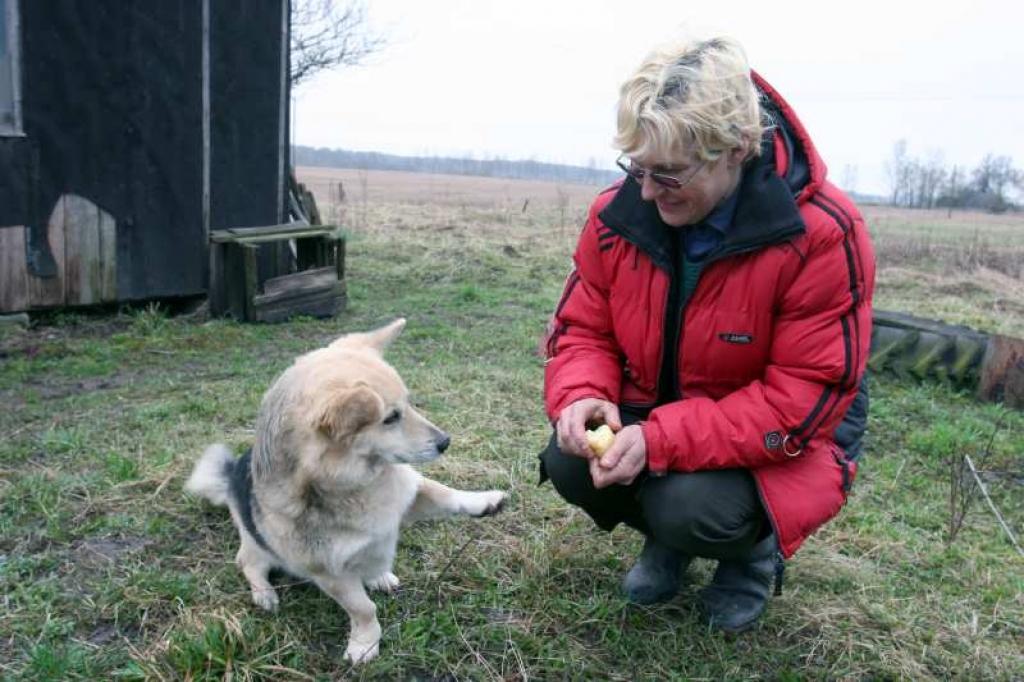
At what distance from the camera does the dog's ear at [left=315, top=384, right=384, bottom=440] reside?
2473 millimetres

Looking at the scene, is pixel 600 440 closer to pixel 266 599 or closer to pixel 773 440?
pixel 773 440

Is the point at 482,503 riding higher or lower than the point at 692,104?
lower

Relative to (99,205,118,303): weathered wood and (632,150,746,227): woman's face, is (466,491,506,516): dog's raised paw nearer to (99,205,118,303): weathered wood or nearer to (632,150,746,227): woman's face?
(632,150,746,227): woman's face

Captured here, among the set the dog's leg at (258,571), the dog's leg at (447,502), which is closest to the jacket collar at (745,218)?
the dog's leg at (447,502)

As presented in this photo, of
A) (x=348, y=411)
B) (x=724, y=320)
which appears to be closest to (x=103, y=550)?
(x=348, y=411)

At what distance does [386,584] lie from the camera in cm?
305

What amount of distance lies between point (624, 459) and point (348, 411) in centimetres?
89

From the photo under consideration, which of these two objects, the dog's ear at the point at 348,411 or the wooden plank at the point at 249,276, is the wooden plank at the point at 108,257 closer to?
the wooden plank at the point at 249,276

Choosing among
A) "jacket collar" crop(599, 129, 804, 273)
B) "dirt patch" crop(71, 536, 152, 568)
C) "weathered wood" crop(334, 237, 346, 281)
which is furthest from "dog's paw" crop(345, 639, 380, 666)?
"weathered wood" crop(334, 237, 346, 281)

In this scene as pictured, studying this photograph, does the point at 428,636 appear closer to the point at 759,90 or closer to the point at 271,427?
the point at 271,427

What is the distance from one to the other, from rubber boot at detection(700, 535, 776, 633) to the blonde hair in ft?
4.64

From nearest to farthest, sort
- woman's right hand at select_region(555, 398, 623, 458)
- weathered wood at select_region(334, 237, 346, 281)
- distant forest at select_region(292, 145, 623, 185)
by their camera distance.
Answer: woman's right hand at select_region(555, 398, 623, 458) < weathered wood at select_region(334, 237, 346, 281) < distant forest at select_region(292, 145, 623, 185)

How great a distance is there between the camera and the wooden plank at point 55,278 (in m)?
6.94

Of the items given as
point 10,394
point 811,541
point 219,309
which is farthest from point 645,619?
point 219,309
